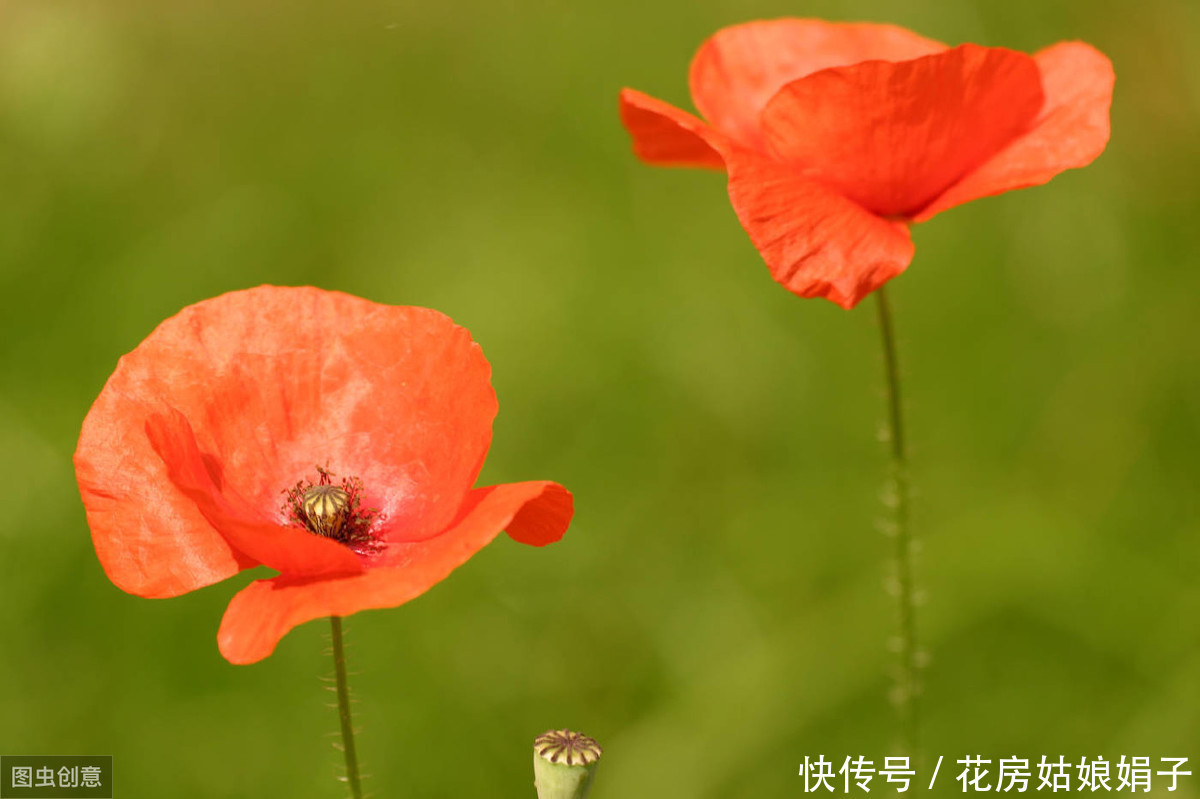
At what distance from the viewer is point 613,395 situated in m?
2.81

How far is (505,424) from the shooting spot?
8.94 feet

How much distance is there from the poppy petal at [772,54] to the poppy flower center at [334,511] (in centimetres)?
64

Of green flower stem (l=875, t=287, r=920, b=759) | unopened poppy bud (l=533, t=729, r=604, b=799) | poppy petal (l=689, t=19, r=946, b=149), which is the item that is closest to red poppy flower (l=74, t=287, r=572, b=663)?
unopened poppy bud (l=533, t=729, r=604, b=799)

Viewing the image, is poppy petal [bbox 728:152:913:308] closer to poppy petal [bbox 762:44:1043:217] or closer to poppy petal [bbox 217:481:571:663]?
poppy petal [bbox 762:44:1043:217]

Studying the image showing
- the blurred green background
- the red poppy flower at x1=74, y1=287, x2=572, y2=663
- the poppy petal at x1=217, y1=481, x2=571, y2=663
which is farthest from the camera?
the blurred green background

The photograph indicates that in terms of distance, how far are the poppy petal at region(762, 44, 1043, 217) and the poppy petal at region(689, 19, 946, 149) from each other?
175 millimetres

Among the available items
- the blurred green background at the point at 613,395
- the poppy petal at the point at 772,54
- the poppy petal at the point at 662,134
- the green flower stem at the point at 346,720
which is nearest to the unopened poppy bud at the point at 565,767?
the green flower stem at the point at 346,720

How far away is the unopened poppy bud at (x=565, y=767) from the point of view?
1.01m

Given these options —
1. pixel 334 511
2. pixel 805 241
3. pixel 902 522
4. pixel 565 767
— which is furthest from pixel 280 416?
pixel 902 522

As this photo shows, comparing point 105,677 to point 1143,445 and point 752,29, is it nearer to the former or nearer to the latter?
point 752,29

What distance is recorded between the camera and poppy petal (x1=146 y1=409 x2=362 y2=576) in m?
1.00

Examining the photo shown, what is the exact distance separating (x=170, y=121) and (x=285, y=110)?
265 mm

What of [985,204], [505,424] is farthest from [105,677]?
[985,204]

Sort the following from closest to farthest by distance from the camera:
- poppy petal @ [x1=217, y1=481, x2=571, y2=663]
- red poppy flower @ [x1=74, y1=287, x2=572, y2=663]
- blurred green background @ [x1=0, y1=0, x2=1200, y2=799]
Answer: poppy petal @ [x1=217, y1=481, x2=571, y2=663]
red poppy flower @ [x1=74, y1=287, x2=572, y2=663]
blurred green background @ [x1=0, y1=0, x2=1200, y2=799]
